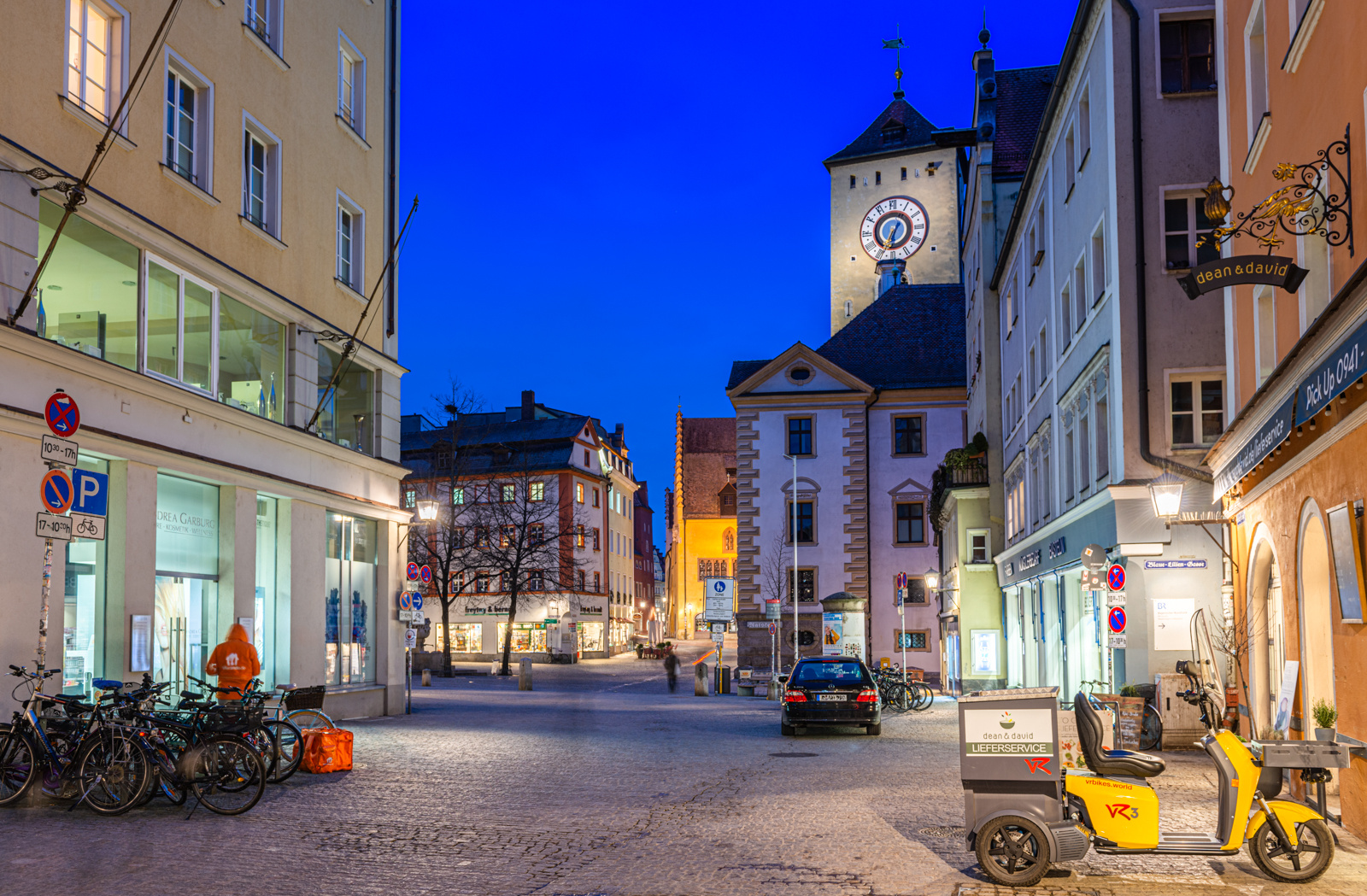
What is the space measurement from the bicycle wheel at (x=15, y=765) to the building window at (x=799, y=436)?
151 feet

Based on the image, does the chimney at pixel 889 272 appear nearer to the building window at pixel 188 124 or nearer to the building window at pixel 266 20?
the building window at pixel 266 20

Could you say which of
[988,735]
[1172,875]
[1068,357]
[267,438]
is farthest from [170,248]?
[1068,357]

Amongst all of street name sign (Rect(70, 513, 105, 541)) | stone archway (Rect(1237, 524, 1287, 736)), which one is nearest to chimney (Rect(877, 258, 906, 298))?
stone archway (Rect(1237, 524, 1287, 736))

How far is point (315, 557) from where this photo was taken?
22.5 meters

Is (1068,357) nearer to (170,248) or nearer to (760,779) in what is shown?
(760,779)

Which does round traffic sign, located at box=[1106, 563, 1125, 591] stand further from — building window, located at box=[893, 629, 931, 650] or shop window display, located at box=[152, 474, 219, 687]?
building window, located at box=[893, 629, 931, 650]

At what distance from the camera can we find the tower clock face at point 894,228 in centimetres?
7550

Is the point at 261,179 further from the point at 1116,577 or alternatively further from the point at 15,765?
the point at 1116,577

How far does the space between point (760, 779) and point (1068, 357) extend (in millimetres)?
14896

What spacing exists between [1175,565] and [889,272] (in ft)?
179

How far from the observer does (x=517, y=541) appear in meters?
56.7

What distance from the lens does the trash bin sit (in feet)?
30.0

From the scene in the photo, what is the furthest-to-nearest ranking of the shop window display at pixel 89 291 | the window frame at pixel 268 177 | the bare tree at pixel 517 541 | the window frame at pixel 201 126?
the bare tree at pixel 517 541, the window frame at pixel 268 177, the window frame at pixel 201 126, the shop window display at pixel 89 291

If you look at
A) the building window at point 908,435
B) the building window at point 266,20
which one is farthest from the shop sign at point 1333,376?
the building window at point 908,435
